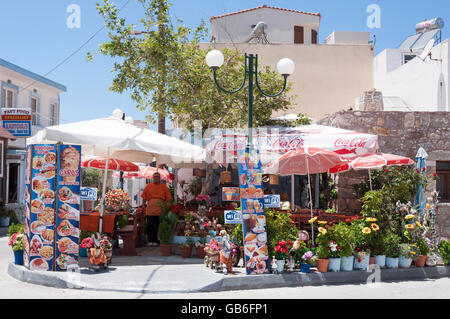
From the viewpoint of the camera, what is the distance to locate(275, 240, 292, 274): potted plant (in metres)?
7.70

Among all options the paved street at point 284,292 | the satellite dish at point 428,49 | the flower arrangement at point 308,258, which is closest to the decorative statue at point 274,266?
the paved street at point 284,292

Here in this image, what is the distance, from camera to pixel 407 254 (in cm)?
841

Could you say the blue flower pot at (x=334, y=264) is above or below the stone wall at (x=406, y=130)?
below

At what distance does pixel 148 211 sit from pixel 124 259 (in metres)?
1.63

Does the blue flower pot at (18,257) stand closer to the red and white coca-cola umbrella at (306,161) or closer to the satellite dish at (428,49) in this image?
the red and white coca-cola umbrella at (306,161)

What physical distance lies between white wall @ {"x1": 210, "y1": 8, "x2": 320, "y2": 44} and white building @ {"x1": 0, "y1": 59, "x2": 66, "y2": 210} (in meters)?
10.4

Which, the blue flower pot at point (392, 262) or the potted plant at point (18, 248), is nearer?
the potted plant at point (18, 248)

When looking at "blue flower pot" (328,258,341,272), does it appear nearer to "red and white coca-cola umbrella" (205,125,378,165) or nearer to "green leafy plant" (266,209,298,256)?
"green leafy plant" (266,209,298,256)

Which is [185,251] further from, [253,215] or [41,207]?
[41,207]

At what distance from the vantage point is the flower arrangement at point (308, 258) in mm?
7758

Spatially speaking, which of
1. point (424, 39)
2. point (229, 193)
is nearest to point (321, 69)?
point (424, 39)

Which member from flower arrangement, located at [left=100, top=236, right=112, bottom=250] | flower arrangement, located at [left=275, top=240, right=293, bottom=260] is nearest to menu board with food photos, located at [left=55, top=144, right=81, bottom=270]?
flower arrangement, located at [left=100, top=236, right=112, bottom=250]

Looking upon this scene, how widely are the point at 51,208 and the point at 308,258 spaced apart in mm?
4518

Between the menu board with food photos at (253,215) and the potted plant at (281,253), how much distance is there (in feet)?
0.68
